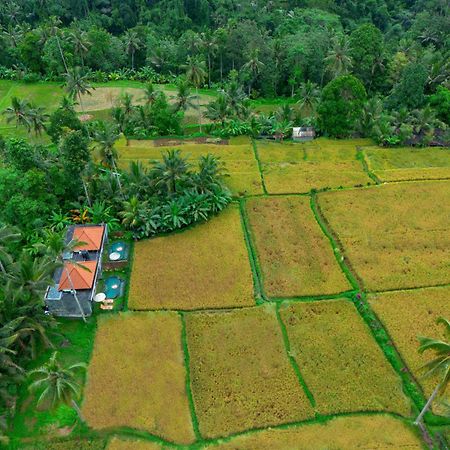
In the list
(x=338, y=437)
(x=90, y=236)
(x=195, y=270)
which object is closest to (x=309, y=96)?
(x=195, y=270)

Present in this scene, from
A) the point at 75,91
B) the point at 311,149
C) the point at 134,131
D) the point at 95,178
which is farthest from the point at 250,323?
the point at 75,91

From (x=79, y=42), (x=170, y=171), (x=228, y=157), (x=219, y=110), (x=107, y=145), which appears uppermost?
(x=107, y=145)

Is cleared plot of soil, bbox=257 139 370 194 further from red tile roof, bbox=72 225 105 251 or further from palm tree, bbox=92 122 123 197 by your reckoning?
red tile roof, bbox=72 225 105 251

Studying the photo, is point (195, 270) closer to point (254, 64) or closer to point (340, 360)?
point (340, 360)

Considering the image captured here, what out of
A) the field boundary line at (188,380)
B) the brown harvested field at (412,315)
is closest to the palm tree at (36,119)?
the field boundary line at (188,380)

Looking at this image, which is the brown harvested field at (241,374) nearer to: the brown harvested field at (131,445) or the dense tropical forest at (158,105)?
the brown harvested field at (131,445)

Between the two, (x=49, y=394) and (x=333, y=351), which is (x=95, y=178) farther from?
(x=333, y=351)
